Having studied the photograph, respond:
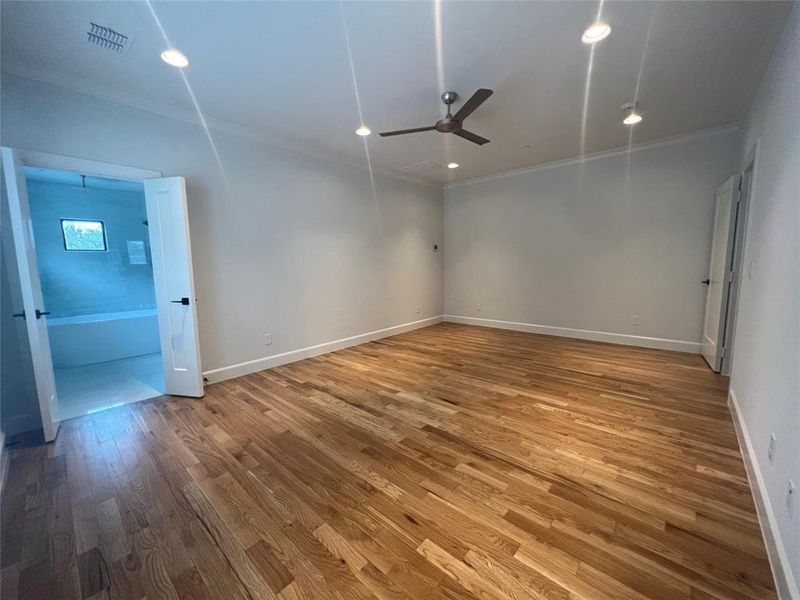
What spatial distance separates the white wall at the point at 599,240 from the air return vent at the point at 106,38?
520cm

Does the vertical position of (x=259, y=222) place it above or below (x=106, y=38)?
below

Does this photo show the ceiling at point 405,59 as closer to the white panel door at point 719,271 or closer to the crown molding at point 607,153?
the crown molding at point 607,153

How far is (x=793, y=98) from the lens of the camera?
1719 millimetres

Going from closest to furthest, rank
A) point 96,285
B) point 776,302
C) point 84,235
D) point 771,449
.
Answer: point 771,449, point 776,302, point 84,235, point 96,285

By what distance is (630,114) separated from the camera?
3.37 m

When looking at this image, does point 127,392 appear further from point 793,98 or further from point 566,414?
point 793,98

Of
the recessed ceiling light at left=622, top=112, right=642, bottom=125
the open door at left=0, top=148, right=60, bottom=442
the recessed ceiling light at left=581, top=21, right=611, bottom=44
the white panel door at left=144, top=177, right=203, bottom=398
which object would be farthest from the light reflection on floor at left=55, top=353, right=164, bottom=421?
the recessed ceiling light at left=622, top=112, right=642, bottom=125

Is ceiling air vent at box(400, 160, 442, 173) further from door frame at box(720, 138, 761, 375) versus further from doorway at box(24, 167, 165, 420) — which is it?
doorway at box(24, 167, 165, 420)

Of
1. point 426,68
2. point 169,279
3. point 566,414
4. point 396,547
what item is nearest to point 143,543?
point 396,547

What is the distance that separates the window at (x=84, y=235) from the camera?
523 centimetres

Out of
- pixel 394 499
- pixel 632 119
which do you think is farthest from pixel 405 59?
pixel 394 499

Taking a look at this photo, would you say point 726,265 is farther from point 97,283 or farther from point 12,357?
point 97,283

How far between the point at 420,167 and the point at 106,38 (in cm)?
390

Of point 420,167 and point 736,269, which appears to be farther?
point 420,167
